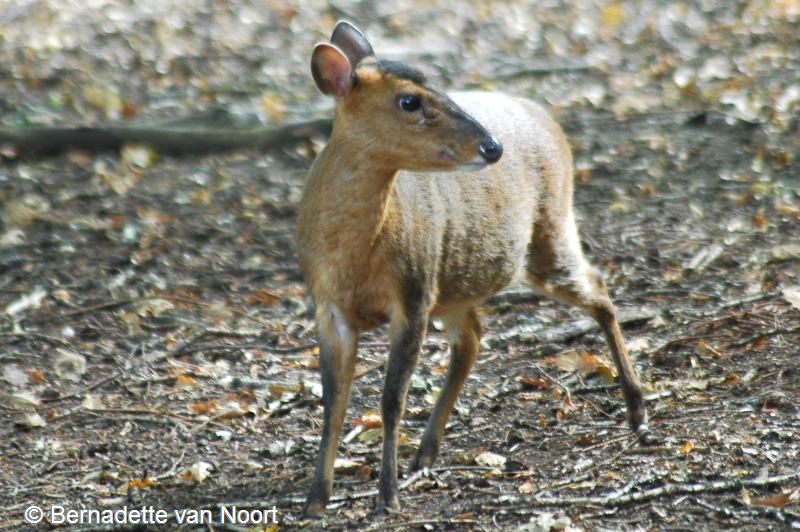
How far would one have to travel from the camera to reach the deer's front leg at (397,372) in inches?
172

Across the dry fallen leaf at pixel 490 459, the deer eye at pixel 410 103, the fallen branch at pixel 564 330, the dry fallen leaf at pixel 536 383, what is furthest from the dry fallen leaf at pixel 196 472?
the fallen branch at pixel 564 330

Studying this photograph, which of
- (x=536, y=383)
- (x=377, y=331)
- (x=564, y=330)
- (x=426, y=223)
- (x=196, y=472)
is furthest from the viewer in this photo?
(x=377, y=331)

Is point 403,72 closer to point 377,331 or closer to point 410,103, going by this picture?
point 410,103

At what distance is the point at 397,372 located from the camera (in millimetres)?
4410

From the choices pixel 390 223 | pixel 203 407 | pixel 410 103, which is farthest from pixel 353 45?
pixel 203 407

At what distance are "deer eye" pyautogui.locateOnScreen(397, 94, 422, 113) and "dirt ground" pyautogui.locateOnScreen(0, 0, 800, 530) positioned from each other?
1325 mm

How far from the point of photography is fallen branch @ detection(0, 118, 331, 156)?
9000 mm

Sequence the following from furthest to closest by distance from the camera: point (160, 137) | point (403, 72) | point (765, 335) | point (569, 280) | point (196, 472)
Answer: point (160, 137), point (765, 335), point (569, 280), point (196, 472), point (403, 72)

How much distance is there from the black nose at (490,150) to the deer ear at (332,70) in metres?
0.51

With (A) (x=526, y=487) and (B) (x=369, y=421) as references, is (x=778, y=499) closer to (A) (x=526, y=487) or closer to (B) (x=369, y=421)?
(A) (x=526, y=487)

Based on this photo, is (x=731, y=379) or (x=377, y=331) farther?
(x=377, y=331)

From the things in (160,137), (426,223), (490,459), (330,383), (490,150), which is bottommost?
(160,137)

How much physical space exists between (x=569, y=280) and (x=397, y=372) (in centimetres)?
127

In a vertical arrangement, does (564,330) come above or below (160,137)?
above
